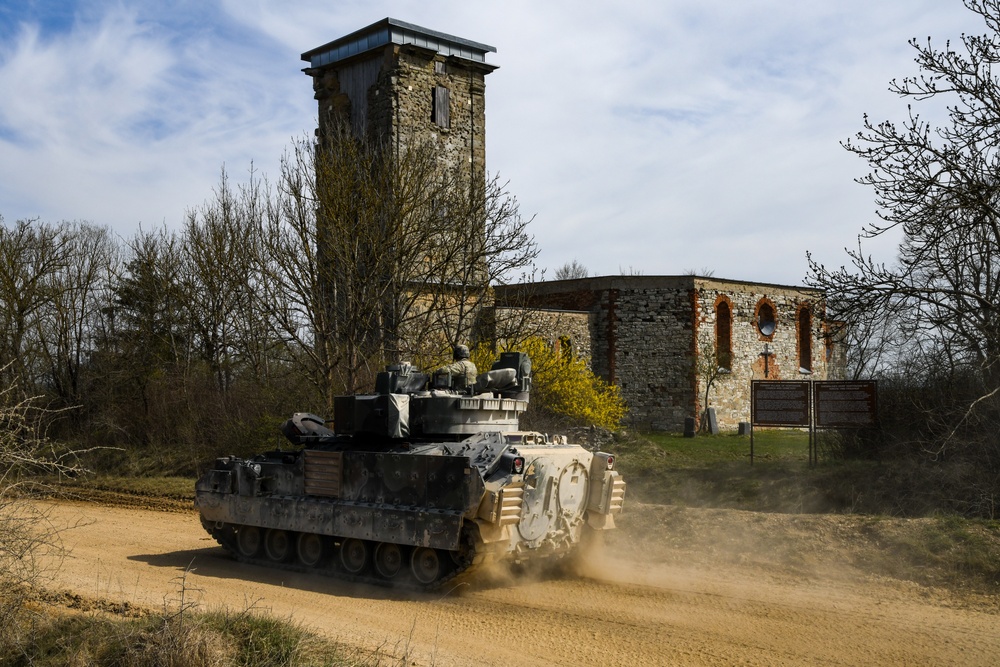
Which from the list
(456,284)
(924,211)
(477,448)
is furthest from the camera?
(456,284)

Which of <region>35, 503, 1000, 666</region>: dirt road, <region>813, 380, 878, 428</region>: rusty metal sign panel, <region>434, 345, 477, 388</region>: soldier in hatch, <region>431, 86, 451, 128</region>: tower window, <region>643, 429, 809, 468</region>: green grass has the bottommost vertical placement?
<region>35, 503, 1000, 666</region>: dirt road

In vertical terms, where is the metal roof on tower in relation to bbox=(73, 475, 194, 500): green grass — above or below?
above

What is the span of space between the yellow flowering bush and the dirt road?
33.1ft

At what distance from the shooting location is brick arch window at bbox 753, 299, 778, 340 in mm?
32312

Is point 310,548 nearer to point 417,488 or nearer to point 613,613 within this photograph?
point 417,488

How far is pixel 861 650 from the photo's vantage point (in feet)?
27.3

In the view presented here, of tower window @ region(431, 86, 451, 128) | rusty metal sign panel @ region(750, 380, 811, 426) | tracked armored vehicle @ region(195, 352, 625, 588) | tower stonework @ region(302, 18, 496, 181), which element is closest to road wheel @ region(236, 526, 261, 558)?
tracked armored vehicle @ region(195, 352, 625, 588)

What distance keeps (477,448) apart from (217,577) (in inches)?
134

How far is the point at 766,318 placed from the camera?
3272cm

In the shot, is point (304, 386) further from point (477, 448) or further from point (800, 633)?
point (800, 633)

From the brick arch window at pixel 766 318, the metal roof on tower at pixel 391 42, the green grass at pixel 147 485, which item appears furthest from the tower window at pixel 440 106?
the green grass at pixel 147 485

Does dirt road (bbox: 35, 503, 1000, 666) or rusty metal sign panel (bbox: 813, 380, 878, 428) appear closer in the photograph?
dirt road (bbox: 35, 503, 1000, 666)

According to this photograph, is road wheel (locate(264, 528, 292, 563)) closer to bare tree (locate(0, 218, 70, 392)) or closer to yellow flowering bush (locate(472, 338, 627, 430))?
yellow flowering bush (locate(472, 338, 627, 430))

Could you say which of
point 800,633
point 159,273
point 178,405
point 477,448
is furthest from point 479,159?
point 800,633
